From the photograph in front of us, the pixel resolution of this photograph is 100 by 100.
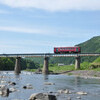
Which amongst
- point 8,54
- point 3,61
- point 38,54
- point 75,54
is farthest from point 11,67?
A: point 75,54

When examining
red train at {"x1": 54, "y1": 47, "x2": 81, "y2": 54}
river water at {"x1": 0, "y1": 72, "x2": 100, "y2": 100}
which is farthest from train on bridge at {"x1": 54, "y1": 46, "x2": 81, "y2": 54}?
river water at {"x1": 0, "y1": 72, "x2": 100, "y2": 100}

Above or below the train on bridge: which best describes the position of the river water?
below

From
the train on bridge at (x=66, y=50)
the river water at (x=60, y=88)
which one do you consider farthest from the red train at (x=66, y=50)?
the river water at (x=60, y=88)

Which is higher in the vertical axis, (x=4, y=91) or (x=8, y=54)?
(x=8, y=54)

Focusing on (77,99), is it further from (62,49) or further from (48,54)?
(48,54)

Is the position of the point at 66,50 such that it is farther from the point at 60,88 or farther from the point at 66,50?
the point at 60,88

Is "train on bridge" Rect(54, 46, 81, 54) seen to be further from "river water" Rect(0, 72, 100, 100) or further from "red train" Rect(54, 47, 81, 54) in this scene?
"river water" Rect(0, 72, 100, 100)

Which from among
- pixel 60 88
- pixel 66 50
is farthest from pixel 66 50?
pixel 60 88

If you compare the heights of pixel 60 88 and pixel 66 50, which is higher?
pixel 66 50

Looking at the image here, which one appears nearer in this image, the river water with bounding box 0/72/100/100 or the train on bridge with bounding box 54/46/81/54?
the river water with bounding box 0/72/100/100

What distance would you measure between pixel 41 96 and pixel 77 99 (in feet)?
17.9

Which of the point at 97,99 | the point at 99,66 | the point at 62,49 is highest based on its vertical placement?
the point at 62,49

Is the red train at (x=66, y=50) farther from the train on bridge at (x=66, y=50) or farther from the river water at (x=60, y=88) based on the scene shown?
the river water at (x=60, y=88)

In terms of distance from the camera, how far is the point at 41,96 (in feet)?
98.0
